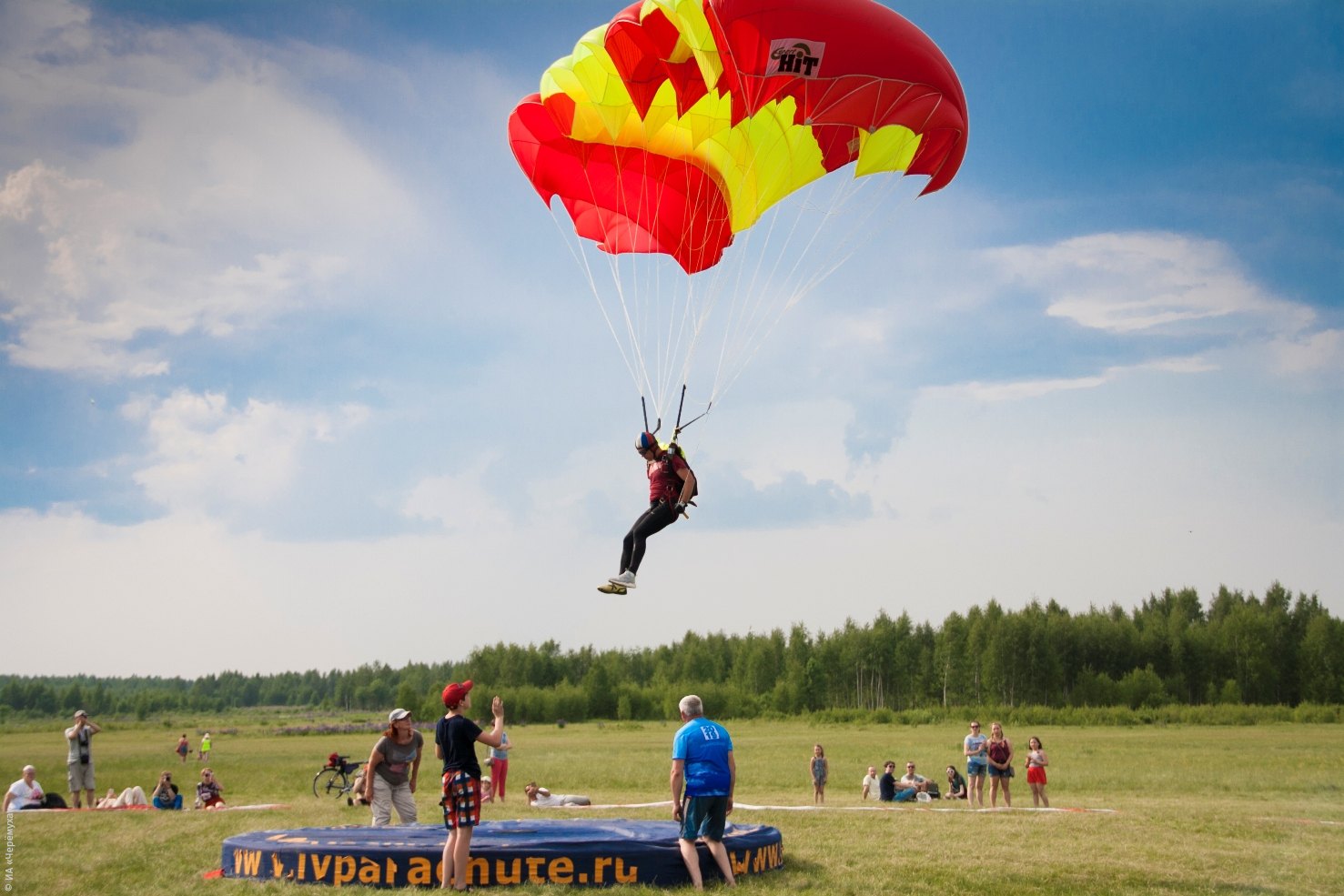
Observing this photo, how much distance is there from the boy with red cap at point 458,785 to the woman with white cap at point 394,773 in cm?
205

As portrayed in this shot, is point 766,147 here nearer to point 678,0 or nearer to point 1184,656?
point 678,0

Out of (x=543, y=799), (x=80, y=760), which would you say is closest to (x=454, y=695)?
(x=543, y=799)

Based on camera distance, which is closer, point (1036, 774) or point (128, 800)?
point (128, 800)

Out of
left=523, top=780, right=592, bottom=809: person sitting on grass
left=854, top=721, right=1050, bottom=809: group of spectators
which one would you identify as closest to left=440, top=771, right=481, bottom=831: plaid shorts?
left=523, top=780, right=592, bottom=809: person sitting on grass

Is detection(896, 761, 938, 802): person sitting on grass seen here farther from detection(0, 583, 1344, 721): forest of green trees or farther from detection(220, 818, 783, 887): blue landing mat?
detection(0, 583, 1344, 721): forest of green trees

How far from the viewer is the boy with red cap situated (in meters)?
6.98

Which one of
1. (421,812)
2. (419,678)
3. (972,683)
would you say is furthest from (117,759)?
(419,678)

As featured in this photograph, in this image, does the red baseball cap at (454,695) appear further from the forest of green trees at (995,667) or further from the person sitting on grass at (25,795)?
the forest of green trees at (995,667)

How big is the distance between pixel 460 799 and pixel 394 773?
2513 mm

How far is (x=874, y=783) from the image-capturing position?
1812 centimetres

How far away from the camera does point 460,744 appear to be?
277 inches

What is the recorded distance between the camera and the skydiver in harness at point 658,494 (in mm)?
9867

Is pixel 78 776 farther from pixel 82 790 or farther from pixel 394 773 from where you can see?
pixel 394 773

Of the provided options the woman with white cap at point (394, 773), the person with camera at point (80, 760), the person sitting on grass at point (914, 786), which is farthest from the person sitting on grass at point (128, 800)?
the person sitting on grass at point (914, 786)
